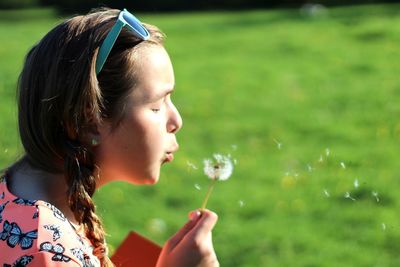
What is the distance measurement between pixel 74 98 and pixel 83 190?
230 mm

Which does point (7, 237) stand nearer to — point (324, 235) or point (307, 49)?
point (324, 235)

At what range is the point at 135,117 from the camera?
208 centimetres

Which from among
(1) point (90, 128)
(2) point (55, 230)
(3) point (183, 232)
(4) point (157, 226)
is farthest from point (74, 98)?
(4) point (157, 226)

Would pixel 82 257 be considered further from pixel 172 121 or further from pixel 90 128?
pixel 172 121

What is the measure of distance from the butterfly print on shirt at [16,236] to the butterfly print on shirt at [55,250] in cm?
3

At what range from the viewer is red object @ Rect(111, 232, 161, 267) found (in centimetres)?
231

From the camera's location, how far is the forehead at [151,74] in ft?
6.82

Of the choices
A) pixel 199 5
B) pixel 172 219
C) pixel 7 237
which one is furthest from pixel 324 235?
pixel 199 5

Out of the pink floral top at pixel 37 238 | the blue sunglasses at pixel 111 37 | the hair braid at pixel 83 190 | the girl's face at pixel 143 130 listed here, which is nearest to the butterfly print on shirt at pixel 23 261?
the pink floral top at pixel 37 238

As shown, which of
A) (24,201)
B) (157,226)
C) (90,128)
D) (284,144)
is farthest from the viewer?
(284,144)

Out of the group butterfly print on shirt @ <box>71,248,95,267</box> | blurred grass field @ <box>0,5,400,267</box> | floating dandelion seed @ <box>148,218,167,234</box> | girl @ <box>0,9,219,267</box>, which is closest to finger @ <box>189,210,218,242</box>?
girl @ <box>0,9,219,267</box>

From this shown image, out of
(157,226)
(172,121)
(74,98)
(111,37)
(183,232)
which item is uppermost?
(111,37)

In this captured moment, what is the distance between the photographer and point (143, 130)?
6.86 feet

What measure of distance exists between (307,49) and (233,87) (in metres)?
1.84
